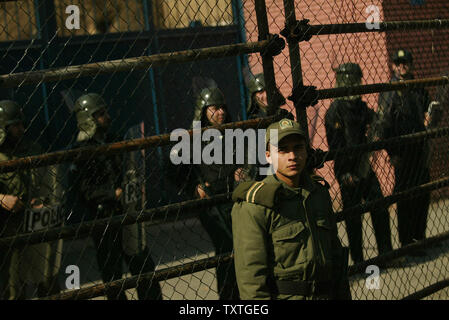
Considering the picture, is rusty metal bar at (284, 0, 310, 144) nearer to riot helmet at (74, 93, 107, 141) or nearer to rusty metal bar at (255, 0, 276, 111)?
rusty metal bar at (255, 0, 276, 111)

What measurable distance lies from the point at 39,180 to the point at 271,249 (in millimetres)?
2400

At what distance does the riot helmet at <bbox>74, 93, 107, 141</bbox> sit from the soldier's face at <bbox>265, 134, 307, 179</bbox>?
225cm

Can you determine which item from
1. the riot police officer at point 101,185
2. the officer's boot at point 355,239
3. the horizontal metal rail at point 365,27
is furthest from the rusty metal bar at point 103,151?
the officer's boot at point 355,239

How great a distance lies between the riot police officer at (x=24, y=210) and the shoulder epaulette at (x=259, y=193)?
1.94m

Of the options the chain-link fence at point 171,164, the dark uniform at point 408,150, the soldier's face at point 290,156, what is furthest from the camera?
the dark uniform at point 408,150

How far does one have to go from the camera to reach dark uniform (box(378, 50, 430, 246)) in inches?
252

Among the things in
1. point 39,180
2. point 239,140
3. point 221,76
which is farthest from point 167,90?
point 239,140

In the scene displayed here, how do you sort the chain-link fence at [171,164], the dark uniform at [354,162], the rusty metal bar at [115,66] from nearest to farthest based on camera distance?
the rusty metal bar at [115,66] < the chain-link fence at [171,164] < the dark uniform at [354,162]

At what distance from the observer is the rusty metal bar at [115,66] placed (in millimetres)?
2943

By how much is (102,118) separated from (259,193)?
2.40 metres

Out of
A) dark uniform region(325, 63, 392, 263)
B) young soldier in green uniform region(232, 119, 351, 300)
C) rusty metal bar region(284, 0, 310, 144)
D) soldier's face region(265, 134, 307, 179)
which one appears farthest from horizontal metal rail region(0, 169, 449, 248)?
dark uniform region(325, 63, 392, 263)

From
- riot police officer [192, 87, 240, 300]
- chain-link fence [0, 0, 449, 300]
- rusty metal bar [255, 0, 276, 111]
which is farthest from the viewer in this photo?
riot police officer [192, 87, 240, 300]

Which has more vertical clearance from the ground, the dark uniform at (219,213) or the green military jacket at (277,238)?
the dark uniform at (219,213)

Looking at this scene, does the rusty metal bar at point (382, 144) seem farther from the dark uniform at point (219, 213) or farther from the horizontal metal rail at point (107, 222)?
the dark uniform at point (219, 213)
